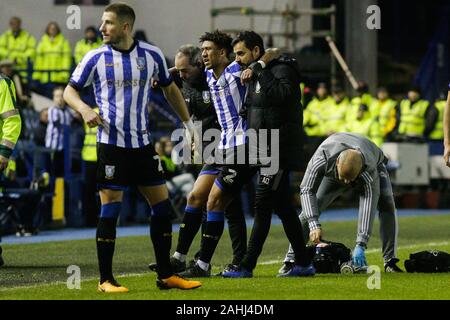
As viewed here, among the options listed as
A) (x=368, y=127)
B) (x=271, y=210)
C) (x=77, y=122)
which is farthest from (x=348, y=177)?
(x=368, y=127)

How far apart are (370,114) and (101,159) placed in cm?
1540

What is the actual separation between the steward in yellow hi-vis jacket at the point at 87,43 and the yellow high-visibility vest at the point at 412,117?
6090mm

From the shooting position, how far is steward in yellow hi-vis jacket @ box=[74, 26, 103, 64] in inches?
922

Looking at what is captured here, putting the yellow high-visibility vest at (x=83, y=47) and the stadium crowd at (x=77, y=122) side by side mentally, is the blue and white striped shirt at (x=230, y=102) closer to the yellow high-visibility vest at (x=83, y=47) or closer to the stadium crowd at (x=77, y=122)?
the stadium crowd at (x=77, y=122)

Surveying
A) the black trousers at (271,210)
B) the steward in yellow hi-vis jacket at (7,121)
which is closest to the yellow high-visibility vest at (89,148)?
the steward in yellow hi-vis jacket at (7,121)

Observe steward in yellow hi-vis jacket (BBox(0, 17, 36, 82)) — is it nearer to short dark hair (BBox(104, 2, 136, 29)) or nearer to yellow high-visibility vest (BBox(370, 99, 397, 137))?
yellow high-visibility vest (BBox(370, 99, 397, 137))

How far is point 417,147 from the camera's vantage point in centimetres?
2491

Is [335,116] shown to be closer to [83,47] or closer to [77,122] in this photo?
[83,47]

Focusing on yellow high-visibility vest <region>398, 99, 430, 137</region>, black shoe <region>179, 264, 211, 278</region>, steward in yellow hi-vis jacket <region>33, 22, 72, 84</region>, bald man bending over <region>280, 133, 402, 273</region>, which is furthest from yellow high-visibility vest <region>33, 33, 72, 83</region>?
black shoe <region>179, 264, 211, 278</region>

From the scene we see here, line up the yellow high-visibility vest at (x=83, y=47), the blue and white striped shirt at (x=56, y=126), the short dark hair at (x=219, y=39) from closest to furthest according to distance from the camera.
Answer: the short dark hair at (x=219, y=39) < the blue and white striped shirt at (x=56, y=126) < the yellow high-visibility vest at (x=83, y=47)

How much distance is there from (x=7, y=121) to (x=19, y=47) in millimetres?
13077

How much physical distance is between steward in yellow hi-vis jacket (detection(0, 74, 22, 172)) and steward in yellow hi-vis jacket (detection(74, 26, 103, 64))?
11625 mm

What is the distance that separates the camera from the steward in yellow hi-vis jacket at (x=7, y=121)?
37.6ft

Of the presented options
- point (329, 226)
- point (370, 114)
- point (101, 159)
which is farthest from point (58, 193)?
point (101, 159)
